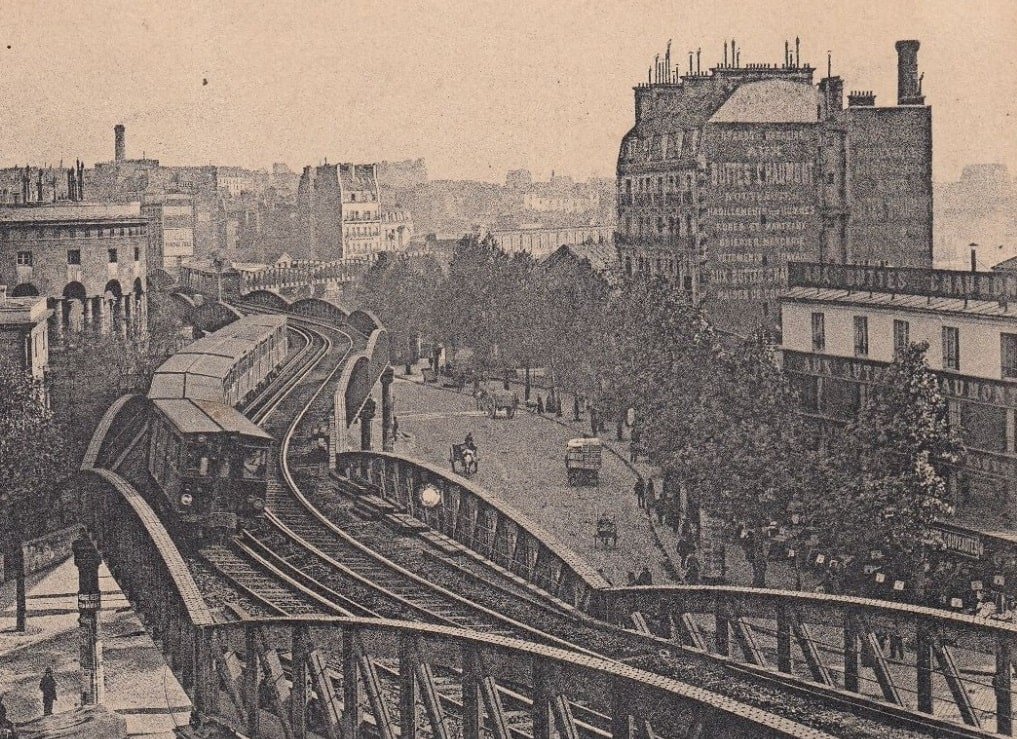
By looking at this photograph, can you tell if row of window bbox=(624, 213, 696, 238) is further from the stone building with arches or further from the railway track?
the stone building with arches

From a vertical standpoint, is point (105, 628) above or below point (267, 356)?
below

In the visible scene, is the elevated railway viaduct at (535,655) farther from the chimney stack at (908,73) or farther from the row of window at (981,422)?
the chimney stack at (908,73)

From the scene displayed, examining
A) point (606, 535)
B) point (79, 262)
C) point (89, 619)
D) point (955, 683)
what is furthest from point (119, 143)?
point (955, 683)

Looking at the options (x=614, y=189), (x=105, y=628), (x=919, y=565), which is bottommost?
(x=105, y=628)

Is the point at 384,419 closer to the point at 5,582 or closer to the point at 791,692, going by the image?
the point at 5,582

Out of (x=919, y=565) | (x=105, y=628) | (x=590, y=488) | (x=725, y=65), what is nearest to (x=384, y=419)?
(x=590, y=488)

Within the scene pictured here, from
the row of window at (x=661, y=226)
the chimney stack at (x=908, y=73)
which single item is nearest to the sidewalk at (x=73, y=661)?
the row of window at (x=661, y=226)

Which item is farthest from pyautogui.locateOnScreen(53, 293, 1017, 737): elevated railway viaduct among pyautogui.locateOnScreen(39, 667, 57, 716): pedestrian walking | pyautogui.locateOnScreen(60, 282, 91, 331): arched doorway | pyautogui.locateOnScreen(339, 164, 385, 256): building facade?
pyautogui.locateOnScreen(339, 164, 385, 256): building facade
